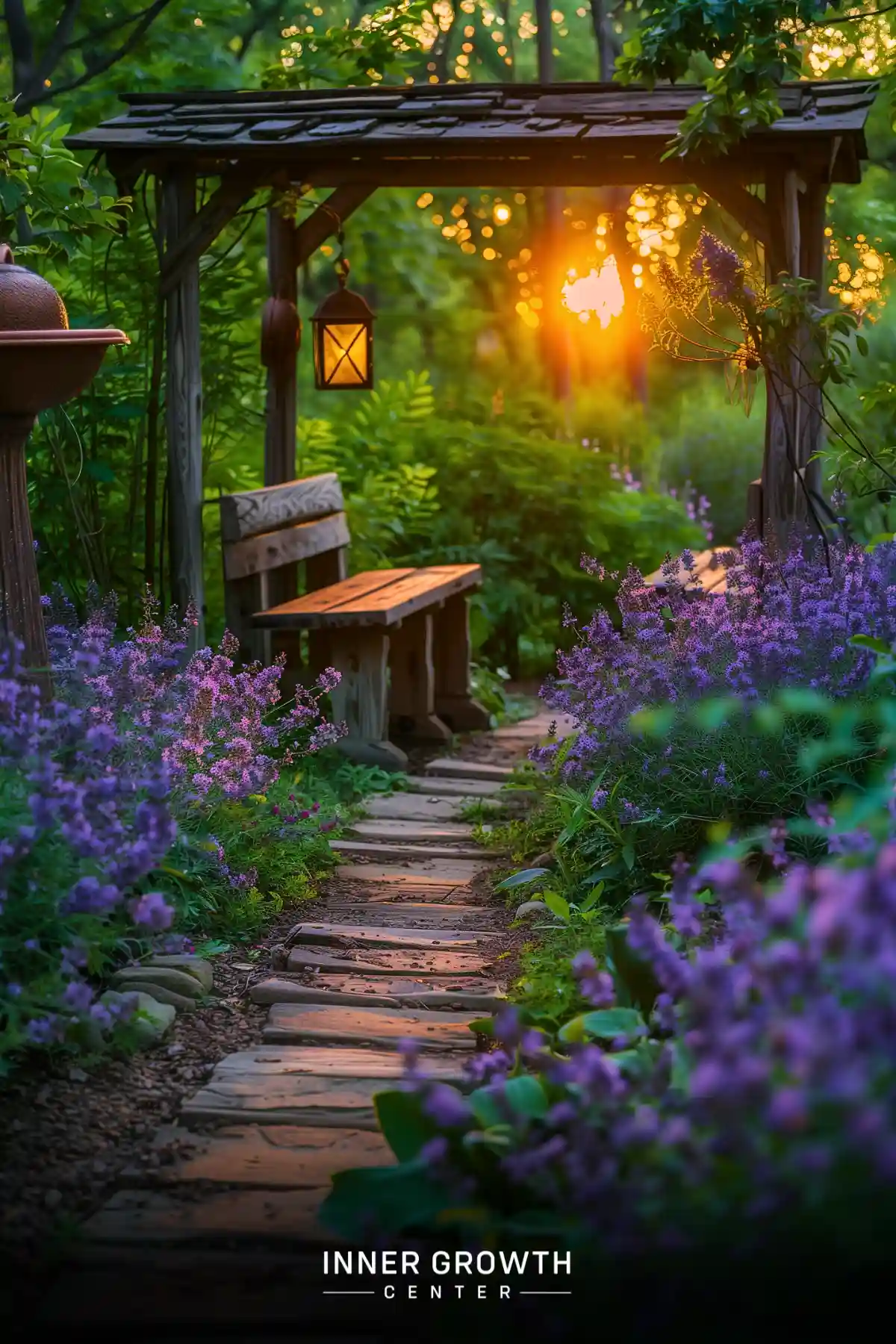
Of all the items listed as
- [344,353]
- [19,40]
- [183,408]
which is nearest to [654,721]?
[183,408]

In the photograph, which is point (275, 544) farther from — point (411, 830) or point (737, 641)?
point (737, 641)

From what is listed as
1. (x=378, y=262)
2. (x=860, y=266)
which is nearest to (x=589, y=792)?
(x=860, y=266)

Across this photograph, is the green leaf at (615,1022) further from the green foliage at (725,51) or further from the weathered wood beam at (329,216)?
the weathered wood beam at (329,216)

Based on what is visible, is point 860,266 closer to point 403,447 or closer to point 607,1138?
point 403,447

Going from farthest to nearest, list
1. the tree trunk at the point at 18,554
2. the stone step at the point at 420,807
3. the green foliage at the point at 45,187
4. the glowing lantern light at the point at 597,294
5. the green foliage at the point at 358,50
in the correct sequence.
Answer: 1. the glowing lantern light at the point at 597,294
2. the green foliage at the point at 358,50
3. the stone step at the point at 420,807
4. the green foliage at the point at 45,187
5. the tree trunk at the point at 18,554

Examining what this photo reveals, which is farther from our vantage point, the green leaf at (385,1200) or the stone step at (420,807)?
the stone step at (420,807)

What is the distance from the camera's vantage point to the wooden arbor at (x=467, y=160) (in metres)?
6.42

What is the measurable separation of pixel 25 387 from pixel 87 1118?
6.97ft

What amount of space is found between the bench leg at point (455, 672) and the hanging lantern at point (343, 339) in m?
1.46

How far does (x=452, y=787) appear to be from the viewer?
21.9 feet

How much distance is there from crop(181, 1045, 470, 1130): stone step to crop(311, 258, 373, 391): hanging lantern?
185 inches

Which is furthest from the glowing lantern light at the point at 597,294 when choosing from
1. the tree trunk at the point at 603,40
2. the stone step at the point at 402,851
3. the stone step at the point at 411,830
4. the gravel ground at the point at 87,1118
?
the tree trunk at the point at 603,40

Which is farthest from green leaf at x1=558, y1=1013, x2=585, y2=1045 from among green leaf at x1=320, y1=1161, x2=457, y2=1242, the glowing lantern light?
the glowing lantern light

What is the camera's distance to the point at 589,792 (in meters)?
4.68
